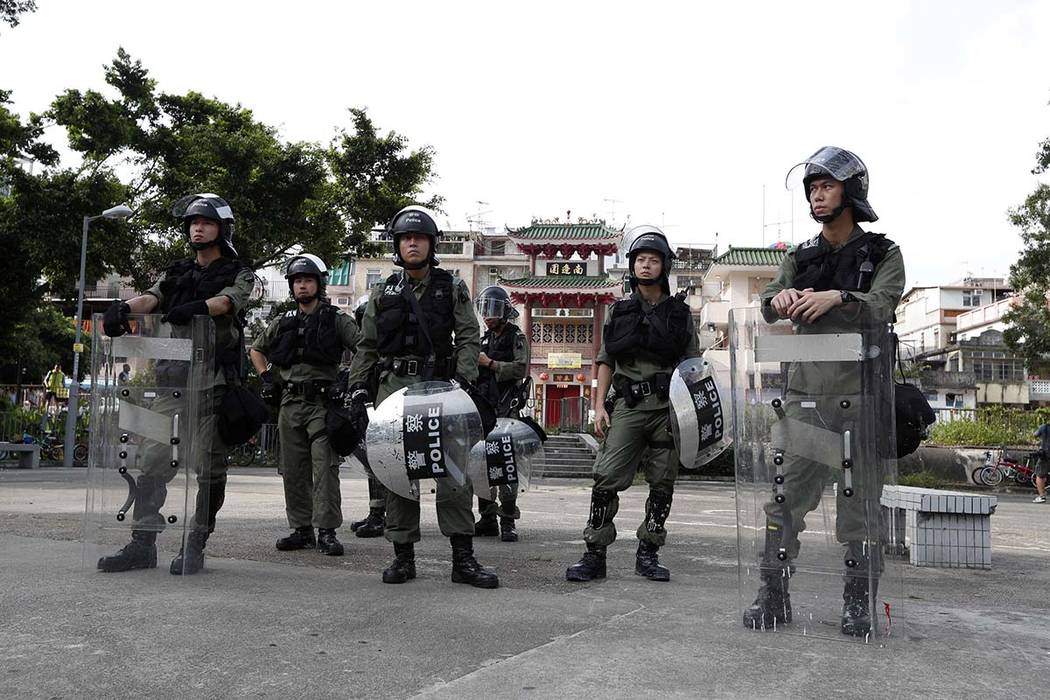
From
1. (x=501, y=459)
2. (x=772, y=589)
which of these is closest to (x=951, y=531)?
(x=772, y=589)

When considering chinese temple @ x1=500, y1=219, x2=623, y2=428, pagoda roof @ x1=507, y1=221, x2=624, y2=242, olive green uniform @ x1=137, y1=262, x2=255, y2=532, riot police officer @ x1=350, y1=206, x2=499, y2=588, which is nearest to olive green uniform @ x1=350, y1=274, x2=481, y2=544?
riot police officer @ x1=350, y1=206, x2=499, y2=588

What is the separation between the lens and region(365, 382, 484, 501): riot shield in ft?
14.8

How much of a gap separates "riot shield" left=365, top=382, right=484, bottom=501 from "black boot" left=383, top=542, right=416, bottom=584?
17.6 inches

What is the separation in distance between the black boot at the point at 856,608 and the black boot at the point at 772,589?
9.4 inches

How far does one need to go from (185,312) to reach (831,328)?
11.0 ft

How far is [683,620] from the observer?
4059 millimetres

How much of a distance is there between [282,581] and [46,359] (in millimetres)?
41846

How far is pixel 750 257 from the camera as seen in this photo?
55.6 m

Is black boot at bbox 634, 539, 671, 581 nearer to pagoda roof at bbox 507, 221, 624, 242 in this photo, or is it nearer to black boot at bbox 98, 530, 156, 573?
black boot at bbox 98, 530, 156, 573

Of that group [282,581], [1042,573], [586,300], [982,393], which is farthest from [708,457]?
[982,393]

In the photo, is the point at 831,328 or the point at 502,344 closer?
the point at 831,328

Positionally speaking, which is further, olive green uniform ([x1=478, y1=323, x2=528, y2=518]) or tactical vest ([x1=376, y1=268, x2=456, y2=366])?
olive green uniform ([x1=478, y1=323, x2=528, y2=518])

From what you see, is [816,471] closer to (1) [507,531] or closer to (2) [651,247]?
(2) [651,247]

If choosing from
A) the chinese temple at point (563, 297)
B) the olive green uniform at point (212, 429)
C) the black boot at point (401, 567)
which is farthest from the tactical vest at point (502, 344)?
the chinese temple at point (563, 297)
